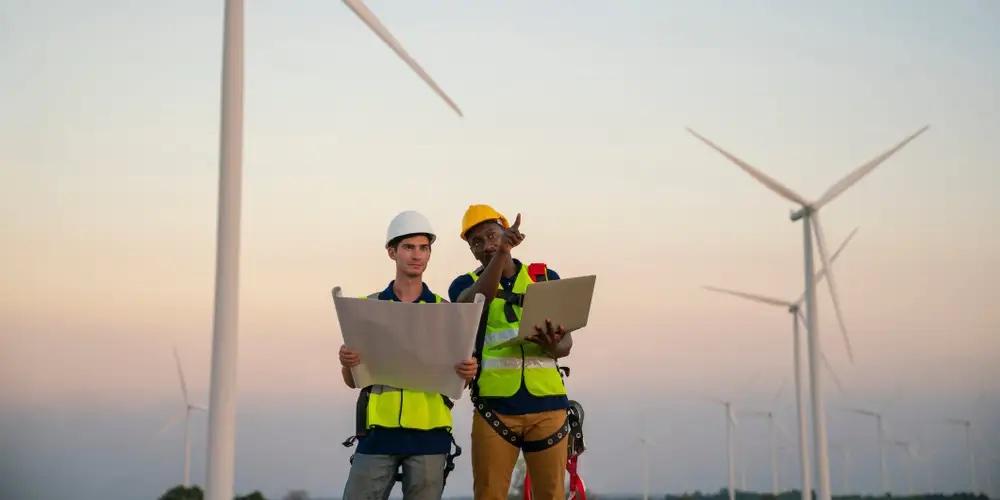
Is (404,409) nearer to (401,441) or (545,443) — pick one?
(401,441)

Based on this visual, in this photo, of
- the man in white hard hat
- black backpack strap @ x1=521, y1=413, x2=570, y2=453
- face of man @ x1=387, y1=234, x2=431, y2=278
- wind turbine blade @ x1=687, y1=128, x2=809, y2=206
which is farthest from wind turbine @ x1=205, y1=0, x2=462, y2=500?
wind turbine blade @ x1=687, y1=128, x2=809, y2=206

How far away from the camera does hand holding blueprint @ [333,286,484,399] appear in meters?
9.18

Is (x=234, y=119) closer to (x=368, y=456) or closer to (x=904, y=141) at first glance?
(x=368, y=456)

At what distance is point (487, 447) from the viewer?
1029 centimetres

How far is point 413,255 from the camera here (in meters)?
9.91

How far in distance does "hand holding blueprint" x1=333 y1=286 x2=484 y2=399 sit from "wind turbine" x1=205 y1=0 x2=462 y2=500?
3.17 ft

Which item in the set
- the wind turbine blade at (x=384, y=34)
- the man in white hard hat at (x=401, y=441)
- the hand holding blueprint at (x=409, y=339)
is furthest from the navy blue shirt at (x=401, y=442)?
the wind turbine blade at (x=384, y=34)

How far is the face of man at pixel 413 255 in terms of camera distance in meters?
9.90

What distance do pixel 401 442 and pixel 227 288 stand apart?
70.5 inches

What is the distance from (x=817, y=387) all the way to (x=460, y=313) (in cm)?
2768

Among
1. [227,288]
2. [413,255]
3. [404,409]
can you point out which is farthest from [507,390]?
[227,288]

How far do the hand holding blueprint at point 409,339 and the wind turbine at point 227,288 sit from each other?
97 cm

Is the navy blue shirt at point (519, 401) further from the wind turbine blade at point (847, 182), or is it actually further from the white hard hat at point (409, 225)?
the wind turbine blade at point (847, 182)

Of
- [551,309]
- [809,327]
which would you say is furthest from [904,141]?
[551,309]
